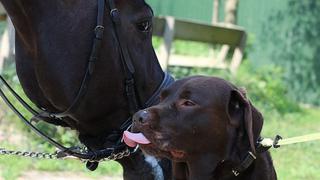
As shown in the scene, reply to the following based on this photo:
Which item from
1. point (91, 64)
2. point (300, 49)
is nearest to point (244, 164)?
point (91, 64)

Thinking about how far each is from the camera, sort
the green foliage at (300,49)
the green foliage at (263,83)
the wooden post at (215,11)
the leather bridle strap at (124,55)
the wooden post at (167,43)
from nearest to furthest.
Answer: the leather bridle strap at (124,55) → the wooden post at (167,43) → the green foliage at (263,83) → the green foliage at (300,49) → the wooden post at (215,11)

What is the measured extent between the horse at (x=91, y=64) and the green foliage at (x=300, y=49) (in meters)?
12.3

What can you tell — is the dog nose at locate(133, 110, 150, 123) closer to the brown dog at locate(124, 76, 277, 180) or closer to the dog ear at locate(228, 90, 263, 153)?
the brown dog at locate(124, 76, 277, 180)

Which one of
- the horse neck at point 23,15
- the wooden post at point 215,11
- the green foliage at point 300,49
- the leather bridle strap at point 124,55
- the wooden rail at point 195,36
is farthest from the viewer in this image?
the wooden post at point 215,11

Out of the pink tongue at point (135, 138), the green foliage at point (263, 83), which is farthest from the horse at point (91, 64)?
the green foliage at point (263, 83)

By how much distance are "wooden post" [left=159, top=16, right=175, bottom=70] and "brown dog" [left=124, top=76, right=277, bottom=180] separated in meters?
6.96

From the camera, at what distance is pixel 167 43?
10.6 metres

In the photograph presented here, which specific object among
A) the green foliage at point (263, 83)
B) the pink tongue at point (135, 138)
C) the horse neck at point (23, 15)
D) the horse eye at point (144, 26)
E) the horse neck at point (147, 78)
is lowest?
the green foliage at point (263, 83)

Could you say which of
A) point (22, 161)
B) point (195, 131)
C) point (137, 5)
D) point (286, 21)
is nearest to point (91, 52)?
point (137, 5)

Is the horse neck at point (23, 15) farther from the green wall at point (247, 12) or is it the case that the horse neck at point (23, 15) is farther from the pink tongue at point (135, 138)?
the green wall at point (247, 12)

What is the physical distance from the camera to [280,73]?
15203 millimetres

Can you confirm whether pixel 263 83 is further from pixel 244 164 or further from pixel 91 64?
pixel 244 164

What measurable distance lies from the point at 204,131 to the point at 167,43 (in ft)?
24.5

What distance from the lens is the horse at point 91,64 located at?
3527 mm
